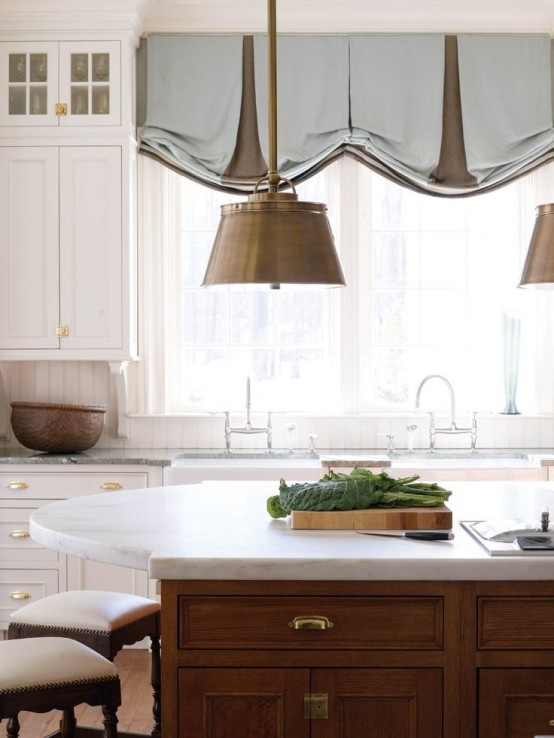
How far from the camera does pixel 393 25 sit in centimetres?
510

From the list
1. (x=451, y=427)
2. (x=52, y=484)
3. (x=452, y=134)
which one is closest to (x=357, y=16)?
(x=452, y=134)

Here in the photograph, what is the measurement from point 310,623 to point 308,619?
1cm

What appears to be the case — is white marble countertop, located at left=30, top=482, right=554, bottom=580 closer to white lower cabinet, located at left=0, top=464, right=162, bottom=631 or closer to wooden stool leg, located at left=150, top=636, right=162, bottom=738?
wooden stool leg, located at left=150, top=636, right=162, bottom=738

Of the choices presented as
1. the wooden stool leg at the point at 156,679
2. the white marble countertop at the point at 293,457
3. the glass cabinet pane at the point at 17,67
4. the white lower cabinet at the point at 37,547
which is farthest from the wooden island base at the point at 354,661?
the glass cabinet pane at the point at 17,67

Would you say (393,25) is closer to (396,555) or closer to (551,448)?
(551,448)

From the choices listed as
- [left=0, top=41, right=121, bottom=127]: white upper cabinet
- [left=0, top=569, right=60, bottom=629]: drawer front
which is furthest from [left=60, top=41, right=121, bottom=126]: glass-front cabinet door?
[left=0, top=569, right=60, bottom=629]: drawer front

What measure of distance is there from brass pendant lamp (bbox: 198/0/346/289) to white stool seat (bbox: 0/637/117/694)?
962mm

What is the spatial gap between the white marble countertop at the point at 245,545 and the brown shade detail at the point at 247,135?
2538 millimetres

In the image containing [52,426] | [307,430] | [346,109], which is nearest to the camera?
[52,426]

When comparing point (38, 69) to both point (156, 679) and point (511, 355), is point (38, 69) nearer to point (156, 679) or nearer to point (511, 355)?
point (511, 355)

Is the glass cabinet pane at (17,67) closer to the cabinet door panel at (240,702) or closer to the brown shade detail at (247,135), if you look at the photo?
the brown shade detail at (247,135)

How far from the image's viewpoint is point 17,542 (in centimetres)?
454

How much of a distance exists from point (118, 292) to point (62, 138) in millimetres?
785

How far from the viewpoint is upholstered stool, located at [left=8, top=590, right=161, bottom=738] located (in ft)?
9.00
